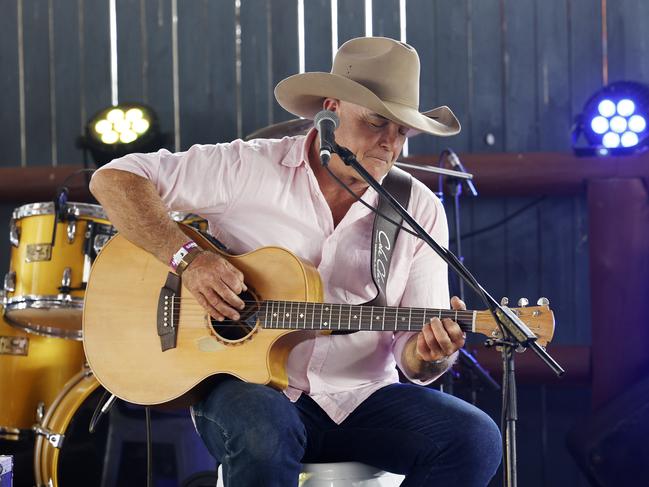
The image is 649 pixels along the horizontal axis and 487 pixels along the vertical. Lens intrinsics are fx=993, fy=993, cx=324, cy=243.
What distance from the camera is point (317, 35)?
5082 mm

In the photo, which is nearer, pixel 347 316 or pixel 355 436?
pixel 347 316

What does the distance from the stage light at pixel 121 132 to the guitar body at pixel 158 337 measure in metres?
1.85

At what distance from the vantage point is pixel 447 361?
108 inches

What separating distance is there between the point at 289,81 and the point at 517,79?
2.30 meters

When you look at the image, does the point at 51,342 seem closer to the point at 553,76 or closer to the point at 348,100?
the point at 348,100

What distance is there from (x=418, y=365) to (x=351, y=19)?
2768 millimetres

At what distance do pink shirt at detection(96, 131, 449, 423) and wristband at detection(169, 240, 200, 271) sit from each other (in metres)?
0.20

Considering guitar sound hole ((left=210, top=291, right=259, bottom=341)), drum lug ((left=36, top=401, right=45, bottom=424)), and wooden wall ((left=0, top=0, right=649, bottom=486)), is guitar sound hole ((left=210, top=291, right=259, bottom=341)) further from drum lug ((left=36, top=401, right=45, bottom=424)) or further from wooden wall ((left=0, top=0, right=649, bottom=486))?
wooden wall ((left=0, top=0, right=649, bottom=486))

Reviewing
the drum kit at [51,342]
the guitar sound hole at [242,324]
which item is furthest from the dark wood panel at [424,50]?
the guitar sound hole at [242,324]

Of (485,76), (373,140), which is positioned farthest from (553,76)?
(373,140)

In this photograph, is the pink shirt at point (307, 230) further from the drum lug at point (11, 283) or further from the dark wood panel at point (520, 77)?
the dark wood panel at point (520, 77)

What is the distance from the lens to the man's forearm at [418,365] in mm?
2723

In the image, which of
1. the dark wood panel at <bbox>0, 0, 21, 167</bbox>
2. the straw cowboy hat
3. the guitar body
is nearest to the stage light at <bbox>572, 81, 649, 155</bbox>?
the straw cowboy hat

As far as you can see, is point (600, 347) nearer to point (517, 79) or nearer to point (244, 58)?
point (517, 79)
